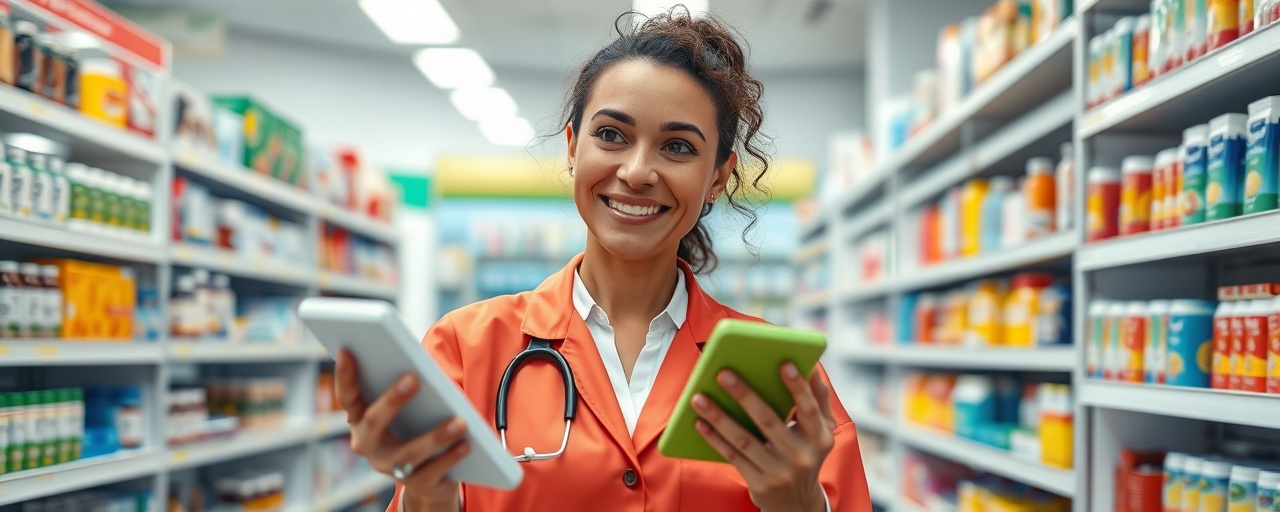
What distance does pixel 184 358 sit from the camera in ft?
12.7

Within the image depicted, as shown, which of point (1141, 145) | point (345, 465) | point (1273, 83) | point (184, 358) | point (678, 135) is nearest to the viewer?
point (678, 135)

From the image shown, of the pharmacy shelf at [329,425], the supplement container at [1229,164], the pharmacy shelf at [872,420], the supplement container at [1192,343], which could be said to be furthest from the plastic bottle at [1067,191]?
the pharmacy shelf at [329,425]

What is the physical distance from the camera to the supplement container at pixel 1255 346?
1.99m

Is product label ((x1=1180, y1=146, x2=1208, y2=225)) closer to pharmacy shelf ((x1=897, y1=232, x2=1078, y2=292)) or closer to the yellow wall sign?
pharmacy shelf ((x1=897, y1=232, x2=1078, y2=292))

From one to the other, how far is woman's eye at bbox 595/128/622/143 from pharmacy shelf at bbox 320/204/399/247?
4097 mm

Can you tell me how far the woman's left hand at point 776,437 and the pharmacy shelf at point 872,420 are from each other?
13.1 feet

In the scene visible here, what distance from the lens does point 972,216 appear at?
390 cm

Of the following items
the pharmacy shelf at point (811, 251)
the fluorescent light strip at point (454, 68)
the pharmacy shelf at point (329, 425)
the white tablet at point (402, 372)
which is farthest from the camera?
the fluorescent light strip at point (454, 68)

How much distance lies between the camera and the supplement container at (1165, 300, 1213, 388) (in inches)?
88.3

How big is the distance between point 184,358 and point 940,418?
3077 mm

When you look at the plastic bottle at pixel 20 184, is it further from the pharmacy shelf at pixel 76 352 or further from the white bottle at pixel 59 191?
the pharmacy shelf at pixel 76 352

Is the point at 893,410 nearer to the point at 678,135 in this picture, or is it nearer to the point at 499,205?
the point at 678,135

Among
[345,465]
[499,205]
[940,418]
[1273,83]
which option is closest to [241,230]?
[345,465]

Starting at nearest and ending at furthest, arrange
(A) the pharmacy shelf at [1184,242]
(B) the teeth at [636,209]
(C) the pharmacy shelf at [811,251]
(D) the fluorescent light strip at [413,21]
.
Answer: (B) the teeth at [636,209], (A) the pharmacy shelf at [1184,242], (C) the pharmacy shelf at [811,251], (D) the fluorescent light strip at [413,21]
